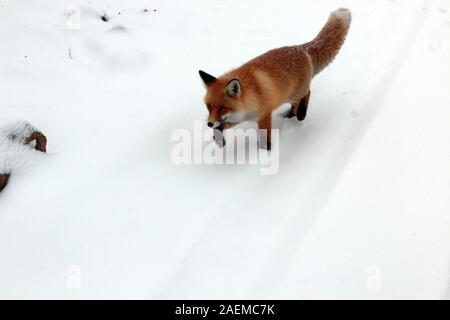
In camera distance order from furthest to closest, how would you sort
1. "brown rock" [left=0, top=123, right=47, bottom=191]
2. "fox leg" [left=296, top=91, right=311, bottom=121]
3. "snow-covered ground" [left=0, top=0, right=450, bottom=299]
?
"fox leg" [left=296, top=91, right=311, bottom=121] → "brown rock" [left=0, top=123, right=47, bottom=191] → "snow-covered ground" [left=0, top=0, right=450, bottom=299]

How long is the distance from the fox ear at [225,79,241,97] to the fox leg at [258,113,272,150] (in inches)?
20.5

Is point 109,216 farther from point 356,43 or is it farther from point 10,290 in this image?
point 356,43

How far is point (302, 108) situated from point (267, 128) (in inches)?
26.9

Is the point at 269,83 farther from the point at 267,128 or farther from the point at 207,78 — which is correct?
the point at 207,78

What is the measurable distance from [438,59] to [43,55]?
17.8 feet

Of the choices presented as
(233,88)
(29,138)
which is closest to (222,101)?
(233,88)

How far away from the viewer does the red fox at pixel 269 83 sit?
327 centimetres

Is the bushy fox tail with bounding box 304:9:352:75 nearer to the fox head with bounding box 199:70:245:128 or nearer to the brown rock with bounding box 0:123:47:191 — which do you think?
the fox head with bounding box 199:70:245:128

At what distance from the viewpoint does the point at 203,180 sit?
11.4 ft

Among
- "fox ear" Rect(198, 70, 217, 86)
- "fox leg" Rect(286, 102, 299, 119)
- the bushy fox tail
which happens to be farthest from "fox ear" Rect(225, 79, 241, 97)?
the bushy fox tail

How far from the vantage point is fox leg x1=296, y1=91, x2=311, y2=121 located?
4.11 m

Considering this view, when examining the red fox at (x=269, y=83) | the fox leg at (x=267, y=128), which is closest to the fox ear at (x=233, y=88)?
the red fox at (x=269, y=83)

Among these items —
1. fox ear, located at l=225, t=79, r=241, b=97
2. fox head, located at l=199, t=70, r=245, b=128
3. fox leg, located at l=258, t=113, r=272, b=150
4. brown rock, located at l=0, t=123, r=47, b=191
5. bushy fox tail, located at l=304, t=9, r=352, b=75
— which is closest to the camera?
fox ear, located at l=225, t=79, r=241, b=97

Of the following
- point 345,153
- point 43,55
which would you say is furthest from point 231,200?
point 43,55
